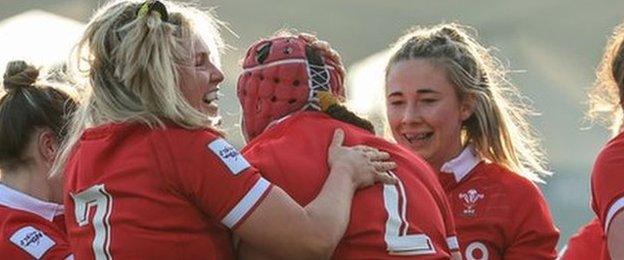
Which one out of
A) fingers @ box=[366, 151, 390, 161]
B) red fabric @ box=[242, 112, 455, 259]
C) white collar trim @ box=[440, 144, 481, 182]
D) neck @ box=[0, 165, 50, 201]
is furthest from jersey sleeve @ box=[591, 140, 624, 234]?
neck @ box=[0, 165, 50, 201]

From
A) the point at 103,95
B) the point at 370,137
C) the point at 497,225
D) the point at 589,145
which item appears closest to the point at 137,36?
the point at 103,95

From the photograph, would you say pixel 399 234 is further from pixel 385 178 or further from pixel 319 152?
pixel 319 152

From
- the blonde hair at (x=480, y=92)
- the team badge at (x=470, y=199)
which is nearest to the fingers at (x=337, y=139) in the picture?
the team badge at (x=470, y=199)

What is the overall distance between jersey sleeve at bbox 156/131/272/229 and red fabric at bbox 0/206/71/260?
2.33 feet

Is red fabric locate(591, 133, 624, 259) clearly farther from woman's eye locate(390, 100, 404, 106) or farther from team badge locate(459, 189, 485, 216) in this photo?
woman's eye locate(390, 100, 404, 106)

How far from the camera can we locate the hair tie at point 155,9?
141 inches

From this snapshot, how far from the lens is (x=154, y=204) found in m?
3.47

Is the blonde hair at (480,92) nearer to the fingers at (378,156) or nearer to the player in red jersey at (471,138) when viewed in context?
the player in red jersey at (471,138)

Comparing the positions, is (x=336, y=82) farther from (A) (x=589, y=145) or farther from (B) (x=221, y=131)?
(A) (x=589, y=145)

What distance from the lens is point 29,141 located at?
436 centimetres

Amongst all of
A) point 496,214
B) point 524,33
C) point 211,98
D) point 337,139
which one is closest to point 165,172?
point 211,98

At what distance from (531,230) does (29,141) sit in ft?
4.60

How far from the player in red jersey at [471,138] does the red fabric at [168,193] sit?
115 centimetres

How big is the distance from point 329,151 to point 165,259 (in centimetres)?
45
